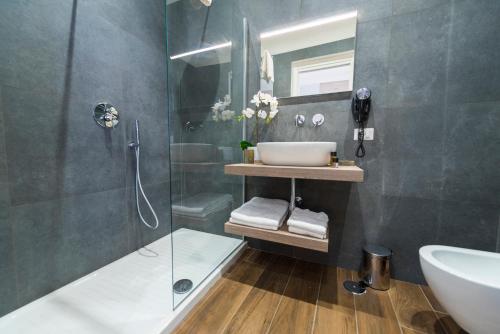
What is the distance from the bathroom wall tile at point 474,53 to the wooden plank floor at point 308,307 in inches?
52.1

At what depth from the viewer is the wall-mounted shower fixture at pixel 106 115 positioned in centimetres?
146

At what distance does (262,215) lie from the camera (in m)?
1.33

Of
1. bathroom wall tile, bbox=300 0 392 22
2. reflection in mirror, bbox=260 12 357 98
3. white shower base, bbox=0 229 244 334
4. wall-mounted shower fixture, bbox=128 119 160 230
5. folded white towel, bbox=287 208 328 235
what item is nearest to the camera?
white shower base, bbox=0 229 244 334

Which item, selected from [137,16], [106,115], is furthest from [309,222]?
[137,16]

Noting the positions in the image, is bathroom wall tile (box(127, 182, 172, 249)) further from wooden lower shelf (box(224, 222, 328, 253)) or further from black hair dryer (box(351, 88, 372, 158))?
black hair dryer (box(351, 88, 372, 158))

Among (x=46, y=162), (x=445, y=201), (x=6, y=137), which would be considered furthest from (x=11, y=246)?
(x=445, y=201)

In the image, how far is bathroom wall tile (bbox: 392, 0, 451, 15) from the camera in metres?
1.24

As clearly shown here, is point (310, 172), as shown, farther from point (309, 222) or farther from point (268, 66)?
point (268, 66)

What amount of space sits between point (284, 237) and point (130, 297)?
106 centimetres

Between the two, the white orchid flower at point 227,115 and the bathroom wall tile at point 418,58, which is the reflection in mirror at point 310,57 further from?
the white orchid flower at point 227,115

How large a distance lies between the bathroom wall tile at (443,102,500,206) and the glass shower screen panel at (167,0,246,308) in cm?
149

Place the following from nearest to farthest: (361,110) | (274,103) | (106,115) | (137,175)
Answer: (361,110), (106,115), (274,103), (137,175)

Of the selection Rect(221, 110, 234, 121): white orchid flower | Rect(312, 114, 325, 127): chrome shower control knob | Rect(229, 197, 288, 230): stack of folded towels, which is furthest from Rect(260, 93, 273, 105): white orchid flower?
Rect(229, 197, 288, 230): stack of folded towels

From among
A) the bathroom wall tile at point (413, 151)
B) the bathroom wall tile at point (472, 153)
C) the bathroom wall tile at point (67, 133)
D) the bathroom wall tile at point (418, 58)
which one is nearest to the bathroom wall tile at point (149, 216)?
the bathroom wall tile at point (67, 133)
